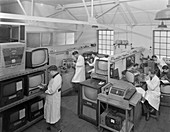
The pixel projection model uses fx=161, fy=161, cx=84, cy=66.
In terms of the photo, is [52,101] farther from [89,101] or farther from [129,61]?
[129,61]

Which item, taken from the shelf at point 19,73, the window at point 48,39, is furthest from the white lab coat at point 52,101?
the window at point 48,39

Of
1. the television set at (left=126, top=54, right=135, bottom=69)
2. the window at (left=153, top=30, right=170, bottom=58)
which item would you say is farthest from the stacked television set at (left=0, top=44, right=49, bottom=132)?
the window at (left=153, top=30, right=170, bottom=58)

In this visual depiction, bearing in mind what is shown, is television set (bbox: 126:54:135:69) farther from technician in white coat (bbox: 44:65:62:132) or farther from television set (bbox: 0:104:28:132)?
television set (bbox: 0:104:28:132)

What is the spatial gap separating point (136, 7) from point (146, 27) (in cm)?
139

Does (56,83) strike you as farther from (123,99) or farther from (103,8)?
(103,8)

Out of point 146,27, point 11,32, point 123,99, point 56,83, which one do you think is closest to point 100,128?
point 123,99

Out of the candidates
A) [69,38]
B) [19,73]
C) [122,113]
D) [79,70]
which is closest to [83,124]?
[122,113]

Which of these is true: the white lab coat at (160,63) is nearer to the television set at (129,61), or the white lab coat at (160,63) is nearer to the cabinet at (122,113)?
the television set at (129,61)

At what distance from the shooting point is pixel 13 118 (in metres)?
3.13

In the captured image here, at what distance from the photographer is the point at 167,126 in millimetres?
3598

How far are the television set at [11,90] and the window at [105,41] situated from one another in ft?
17.0

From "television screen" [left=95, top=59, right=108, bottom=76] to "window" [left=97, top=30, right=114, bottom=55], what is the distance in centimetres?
386

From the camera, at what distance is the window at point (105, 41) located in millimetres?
7527

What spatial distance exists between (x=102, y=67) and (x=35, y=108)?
179 centimetres
